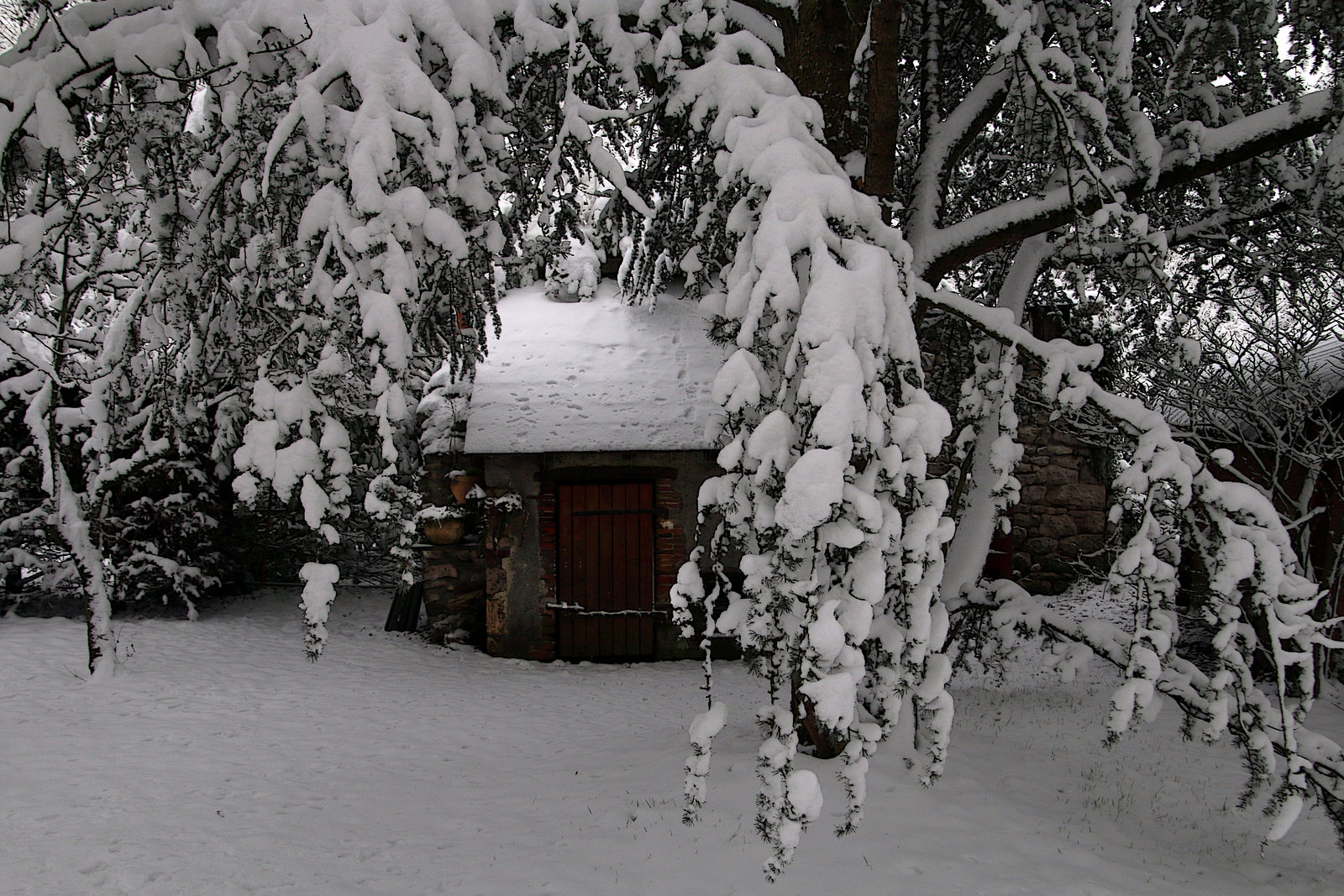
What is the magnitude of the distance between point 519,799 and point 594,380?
199 inches

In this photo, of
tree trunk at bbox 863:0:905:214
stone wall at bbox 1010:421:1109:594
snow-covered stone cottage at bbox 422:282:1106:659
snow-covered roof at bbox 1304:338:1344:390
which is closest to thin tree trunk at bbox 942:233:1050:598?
tree trunk at bbox 863:0:905:214

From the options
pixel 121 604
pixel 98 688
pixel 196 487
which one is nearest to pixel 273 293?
pixel 98 688

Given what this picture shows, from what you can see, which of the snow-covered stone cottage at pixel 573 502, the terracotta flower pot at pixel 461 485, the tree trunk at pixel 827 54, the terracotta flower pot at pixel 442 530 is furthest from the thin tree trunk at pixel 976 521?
the terracotta flower pot at pixel 442 530

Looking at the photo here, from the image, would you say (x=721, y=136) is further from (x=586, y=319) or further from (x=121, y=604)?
(x=121, y=604)

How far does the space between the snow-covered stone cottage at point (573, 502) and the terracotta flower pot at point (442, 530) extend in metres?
0.18

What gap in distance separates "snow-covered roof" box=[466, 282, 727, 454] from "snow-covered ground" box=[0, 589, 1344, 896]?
2.48 meters

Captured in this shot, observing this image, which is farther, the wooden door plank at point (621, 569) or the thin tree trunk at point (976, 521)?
the wooden door plank at point (621, 569)

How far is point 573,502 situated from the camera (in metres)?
8.32

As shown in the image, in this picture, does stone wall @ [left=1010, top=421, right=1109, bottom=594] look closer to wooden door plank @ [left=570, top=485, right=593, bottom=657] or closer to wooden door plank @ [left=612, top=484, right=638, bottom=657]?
wooden door plank @ [left=612, top=484, right=638, bottom=657]

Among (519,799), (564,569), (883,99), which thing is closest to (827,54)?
(883,99)

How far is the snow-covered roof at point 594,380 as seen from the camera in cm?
798

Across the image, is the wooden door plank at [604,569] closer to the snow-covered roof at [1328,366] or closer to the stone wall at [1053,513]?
the stone wall at [1053,513]

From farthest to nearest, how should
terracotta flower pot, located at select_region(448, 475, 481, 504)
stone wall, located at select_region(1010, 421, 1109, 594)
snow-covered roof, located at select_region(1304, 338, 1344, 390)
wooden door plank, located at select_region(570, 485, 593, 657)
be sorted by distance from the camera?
stone wall, located at select_region(1010, 421, 1109, 594), wooden door plank, located at select_region(570, 485, 593, 657), terracotta flower pot, located at select_region(448, 475, 481, 504), snow-covered roof, located at select_region(1304, 338, 1344, 390)

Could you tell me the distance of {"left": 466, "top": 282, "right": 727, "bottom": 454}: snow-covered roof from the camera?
7977mm
